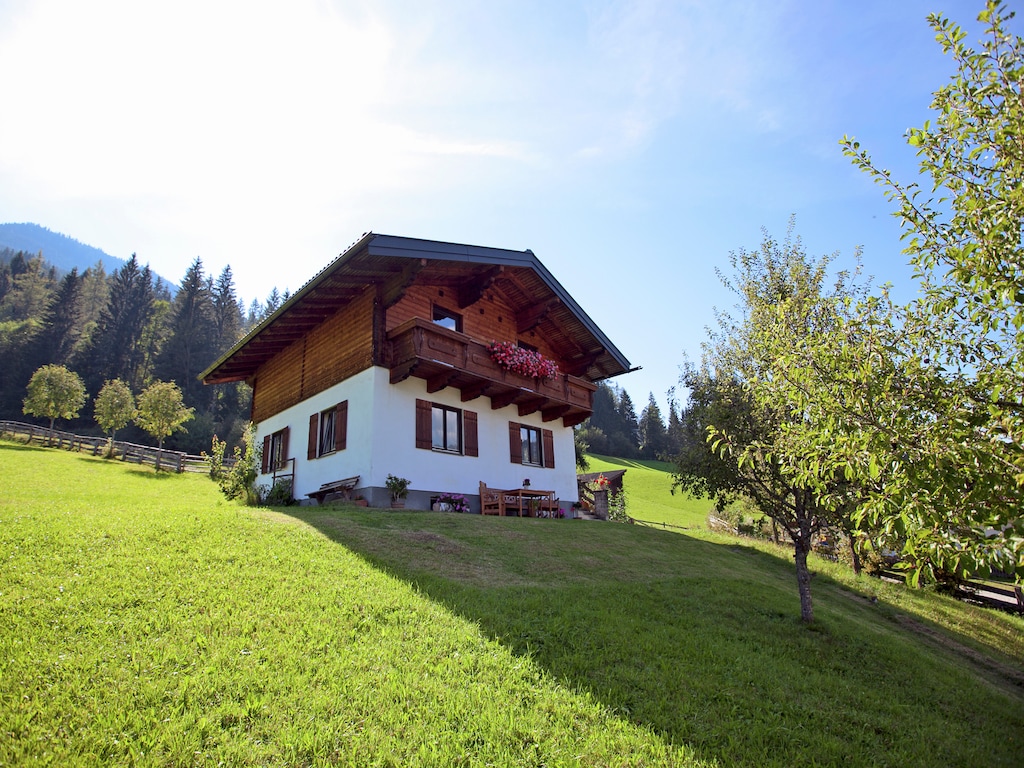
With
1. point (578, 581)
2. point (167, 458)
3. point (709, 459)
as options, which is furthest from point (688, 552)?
point (167, 458)

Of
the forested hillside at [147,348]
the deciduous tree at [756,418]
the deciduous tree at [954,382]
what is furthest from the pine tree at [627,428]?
the deciduous tree at [954,382]

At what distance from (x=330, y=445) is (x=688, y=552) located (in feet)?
35.1

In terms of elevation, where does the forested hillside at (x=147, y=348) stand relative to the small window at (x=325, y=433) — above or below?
above

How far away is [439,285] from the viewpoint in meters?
17.9

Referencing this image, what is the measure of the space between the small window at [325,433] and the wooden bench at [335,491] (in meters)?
1.17

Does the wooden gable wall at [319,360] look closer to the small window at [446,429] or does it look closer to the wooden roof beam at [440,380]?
the wooden roof beam at [440,380]

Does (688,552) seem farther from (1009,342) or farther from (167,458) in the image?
(167,458)

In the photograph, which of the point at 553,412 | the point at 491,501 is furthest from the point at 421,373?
the point at 553,412

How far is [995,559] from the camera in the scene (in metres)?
3.13

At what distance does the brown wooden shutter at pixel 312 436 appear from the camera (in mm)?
17828

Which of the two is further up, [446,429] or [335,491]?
[446,429]

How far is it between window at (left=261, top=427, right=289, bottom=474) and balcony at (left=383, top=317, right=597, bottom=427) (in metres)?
6.34

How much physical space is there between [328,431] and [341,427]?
116cm

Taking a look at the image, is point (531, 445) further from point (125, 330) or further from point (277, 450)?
point (125, 330)
